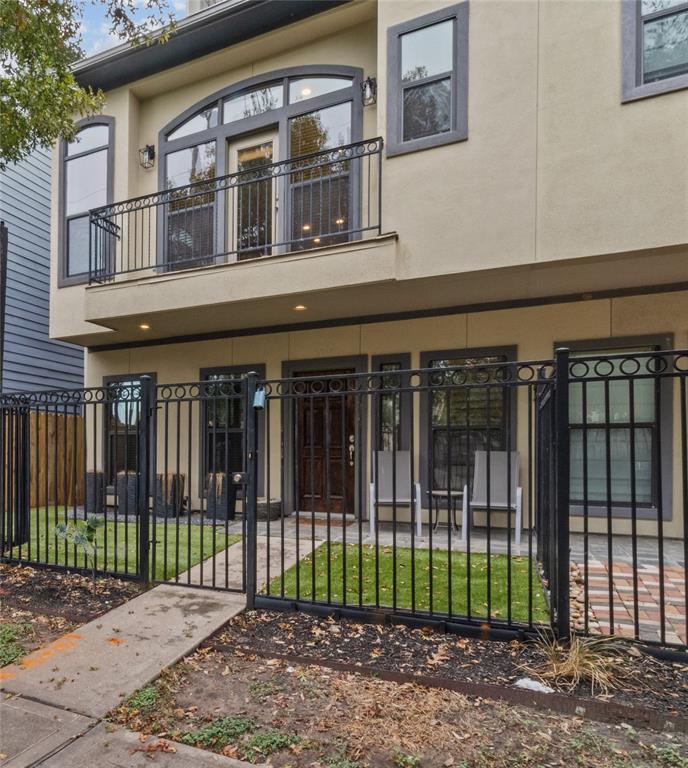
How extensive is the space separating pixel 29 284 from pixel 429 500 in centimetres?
1131

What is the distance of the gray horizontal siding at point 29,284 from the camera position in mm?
10977

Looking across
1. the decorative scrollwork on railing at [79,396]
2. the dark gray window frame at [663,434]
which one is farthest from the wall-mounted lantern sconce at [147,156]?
the dark gray window frame at [663,434]

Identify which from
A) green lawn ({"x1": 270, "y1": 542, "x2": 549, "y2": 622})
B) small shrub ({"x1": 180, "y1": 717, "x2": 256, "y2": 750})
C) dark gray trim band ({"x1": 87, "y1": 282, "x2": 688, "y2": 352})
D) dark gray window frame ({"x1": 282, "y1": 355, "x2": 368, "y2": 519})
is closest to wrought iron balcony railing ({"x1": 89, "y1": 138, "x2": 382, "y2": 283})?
dark gray trim band ({"x1": 87, "y1": 282, "x2": 688, "y2": 352})

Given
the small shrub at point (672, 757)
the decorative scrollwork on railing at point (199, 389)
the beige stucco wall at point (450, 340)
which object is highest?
the beige stucco wall at point (450, 340)

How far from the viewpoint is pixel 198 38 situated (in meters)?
7.33

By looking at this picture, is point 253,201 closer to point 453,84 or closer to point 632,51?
point 453,84

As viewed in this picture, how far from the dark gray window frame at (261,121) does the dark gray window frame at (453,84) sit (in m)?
1.02

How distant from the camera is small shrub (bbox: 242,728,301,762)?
7.35 ft

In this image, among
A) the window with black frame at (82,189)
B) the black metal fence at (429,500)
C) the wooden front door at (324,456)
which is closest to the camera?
the black metal fence at (429,500)

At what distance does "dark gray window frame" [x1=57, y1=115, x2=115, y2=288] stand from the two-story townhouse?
0.04 meters

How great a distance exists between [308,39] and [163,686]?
799 cm

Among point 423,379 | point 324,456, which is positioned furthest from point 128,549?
point 423,379

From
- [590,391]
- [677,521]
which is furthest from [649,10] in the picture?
[677,521]

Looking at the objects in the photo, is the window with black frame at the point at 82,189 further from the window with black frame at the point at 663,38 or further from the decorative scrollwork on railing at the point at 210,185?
the window with black frame at the point at 663,38
